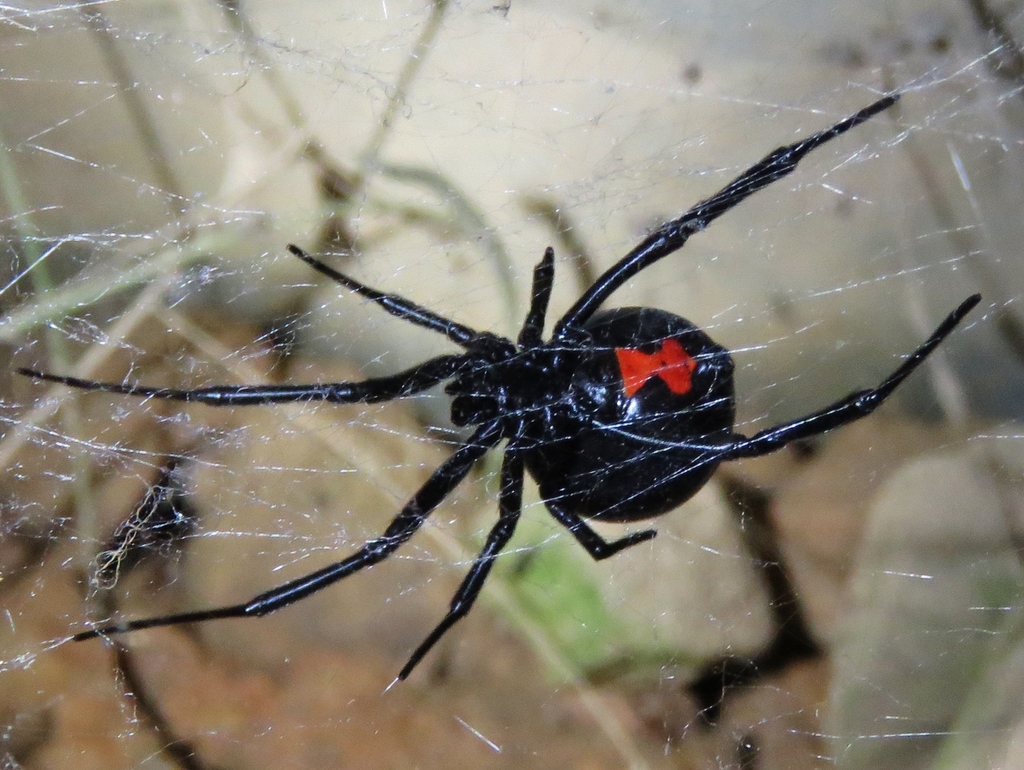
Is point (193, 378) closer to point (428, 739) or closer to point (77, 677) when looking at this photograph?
point (77, 677)

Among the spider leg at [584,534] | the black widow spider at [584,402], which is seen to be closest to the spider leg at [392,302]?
the black widow spider at [584,402]

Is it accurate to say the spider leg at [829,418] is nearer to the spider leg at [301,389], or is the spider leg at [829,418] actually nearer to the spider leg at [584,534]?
the spider leg at [584,534]

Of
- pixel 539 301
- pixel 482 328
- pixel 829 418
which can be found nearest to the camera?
pixel 829 418

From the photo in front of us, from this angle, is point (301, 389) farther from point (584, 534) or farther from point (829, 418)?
point (829, 418)

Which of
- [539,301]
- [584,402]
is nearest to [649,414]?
[584,402]

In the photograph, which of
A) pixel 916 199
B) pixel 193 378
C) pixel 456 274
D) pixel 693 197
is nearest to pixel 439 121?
pixel 456 274

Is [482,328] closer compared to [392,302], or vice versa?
[392,302]

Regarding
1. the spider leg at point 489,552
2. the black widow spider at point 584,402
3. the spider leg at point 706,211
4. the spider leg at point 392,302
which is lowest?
the spider leg at point 489,552
